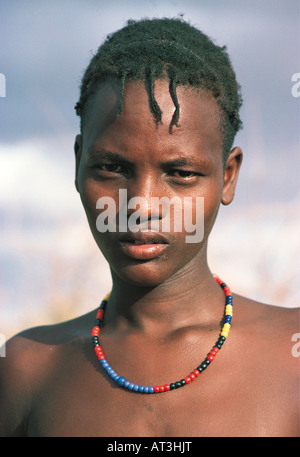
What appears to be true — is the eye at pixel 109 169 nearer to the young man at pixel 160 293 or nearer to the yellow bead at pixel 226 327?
the young man at pixel 160 293

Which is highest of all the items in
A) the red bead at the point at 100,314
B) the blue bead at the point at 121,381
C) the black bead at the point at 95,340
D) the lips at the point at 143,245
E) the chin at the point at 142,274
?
the lips at the point at 143,245

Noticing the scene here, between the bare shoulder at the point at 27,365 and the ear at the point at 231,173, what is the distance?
91cm

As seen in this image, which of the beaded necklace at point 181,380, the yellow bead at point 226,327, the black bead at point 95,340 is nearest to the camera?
the beaded necklace at point 181,380

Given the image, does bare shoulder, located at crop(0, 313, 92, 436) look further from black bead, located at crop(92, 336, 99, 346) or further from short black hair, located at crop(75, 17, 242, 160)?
short black hair, located at crop(75, 17, 242, 160)

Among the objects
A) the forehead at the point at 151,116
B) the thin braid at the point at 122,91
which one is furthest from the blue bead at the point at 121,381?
the thin braid at the point at 122,91

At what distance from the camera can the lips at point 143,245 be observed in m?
2.47

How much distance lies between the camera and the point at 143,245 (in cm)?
249

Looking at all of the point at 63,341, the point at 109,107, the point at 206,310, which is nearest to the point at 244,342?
the point at 206,310

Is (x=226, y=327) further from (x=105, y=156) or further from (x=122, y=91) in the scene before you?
(x=122, y=91)

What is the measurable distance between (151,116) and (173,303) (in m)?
0.82

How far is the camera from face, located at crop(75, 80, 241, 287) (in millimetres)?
2445

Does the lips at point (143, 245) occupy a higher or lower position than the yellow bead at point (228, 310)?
higher

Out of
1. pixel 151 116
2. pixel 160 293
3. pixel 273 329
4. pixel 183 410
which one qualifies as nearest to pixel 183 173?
pixel 151 116
